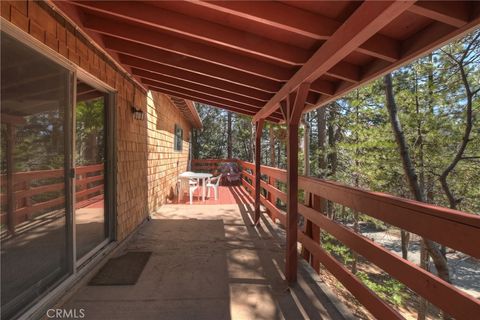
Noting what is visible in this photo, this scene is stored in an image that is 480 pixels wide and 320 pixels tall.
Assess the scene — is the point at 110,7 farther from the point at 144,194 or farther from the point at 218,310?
the point at 144,194

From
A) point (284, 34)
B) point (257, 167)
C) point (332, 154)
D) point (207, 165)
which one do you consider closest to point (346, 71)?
point (284, 34)

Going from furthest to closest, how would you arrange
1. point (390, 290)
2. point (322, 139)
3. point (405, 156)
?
1. point (322, 139)
2. point (390, 290)
3. point (405, 156)

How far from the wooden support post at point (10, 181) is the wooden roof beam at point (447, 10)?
2212 millimetres

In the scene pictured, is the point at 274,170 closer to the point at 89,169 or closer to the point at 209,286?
the point at 209,286

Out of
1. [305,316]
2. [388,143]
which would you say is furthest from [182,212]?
[388,143]

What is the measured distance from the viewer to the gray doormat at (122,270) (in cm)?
270

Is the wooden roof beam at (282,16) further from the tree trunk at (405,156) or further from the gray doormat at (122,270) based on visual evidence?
the tree trunk at (405,156)

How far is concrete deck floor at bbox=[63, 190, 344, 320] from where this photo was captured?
224 centimetres

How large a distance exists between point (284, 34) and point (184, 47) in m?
1.06

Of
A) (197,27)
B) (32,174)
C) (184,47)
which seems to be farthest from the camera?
(184,47)

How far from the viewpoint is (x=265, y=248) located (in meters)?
3.81

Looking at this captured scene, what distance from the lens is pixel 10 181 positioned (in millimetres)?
1725

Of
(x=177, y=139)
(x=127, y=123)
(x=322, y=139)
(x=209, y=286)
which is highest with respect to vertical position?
(x=322, y=139)

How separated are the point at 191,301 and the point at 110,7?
2382 mm
